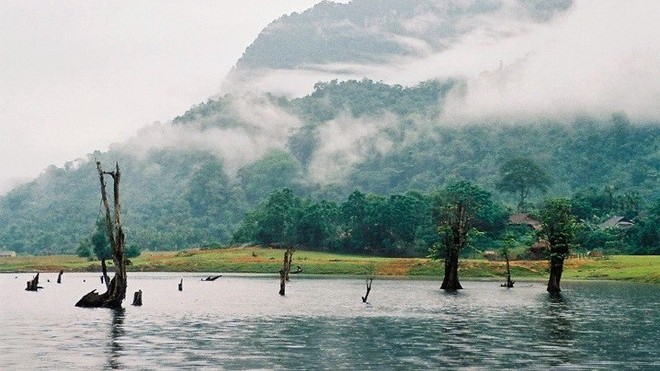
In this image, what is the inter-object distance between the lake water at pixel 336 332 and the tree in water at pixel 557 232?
23.0ft

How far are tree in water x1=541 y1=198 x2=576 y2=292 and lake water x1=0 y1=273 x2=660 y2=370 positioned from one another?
7.02 m

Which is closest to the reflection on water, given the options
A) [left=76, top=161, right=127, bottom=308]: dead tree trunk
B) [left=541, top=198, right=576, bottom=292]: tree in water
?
[left=76, top=161, right=127, bottom=308]: dead tree trunk

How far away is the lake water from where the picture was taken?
47.7 meters

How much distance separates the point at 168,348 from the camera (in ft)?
173

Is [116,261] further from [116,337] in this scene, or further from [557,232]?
[557,232]

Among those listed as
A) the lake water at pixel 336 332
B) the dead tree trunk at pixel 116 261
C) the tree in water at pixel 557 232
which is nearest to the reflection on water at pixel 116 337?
the lake water at pixel 336 332

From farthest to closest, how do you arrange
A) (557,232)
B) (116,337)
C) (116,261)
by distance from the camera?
(557,232)
(116,261)
(116,337)

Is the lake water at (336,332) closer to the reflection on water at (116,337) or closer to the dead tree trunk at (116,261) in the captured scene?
the reflection on water at (116,337)

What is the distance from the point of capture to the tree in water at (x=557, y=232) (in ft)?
390

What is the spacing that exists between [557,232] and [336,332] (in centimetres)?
6490

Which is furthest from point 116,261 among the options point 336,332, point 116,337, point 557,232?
point 557,232

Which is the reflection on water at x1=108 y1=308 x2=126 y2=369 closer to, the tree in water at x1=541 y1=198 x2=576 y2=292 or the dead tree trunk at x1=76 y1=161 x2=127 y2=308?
the dead tree trunk at x1=76 y1=161 x2=127 y2=308

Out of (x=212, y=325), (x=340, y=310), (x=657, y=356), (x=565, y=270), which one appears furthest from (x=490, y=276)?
(x=657, y=356)

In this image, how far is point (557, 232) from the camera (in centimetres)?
12194
